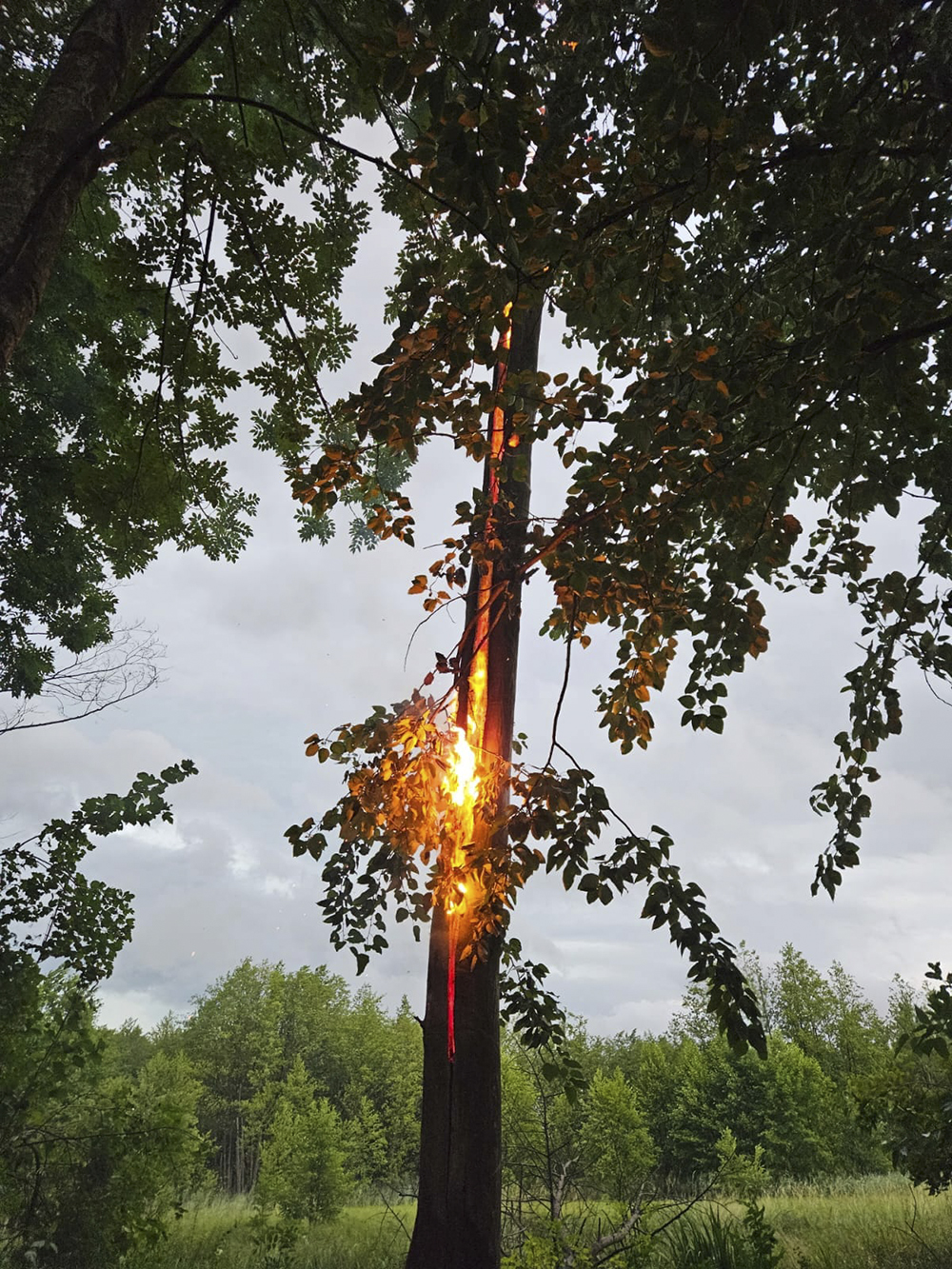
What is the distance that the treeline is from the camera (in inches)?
175

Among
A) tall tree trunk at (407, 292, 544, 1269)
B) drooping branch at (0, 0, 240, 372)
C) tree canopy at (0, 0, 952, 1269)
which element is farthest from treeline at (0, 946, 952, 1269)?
drooping branch at (0, 0, 240, 372)

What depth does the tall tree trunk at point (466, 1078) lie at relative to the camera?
2047mm

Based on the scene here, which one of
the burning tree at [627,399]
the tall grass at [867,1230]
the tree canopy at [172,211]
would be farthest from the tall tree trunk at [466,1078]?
the tall grass at [867,1230]

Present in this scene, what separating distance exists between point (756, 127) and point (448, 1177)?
2911mm

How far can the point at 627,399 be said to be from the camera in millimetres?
1867

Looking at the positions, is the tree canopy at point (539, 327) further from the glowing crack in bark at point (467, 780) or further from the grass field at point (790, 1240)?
the grass field at point (790, 1240)

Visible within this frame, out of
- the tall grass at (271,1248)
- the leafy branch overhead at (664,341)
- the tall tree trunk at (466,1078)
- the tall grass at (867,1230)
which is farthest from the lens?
the tall grass at (271,1248)

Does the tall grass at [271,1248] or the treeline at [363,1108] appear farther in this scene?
the tall grass at [271,1248]

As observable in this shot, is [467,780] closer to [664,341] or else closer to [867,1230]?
[664,341]

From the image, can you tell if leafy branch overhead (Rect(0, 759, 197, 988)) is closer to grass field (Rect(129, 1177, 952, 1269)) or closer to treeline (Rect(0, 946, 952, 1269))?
treeline (Rect(0, 946, 952, 1269))

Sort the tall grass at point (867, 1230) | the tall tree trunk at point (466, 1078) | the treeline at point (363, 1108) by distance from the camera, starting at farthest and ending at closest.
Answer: the tall grass at point (867, 1230)
the treeline at point (363, 1108)
the tall tree trunk at point (466, 1078)

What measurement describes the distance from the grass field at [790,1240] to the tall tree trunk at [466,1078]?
3324 millimetres

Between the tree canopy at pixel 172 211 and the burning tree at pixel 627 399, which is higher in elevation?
the tree canopy at pixel 172 211

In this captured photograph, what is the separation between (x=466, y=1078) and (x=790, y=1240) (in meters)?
7.25
